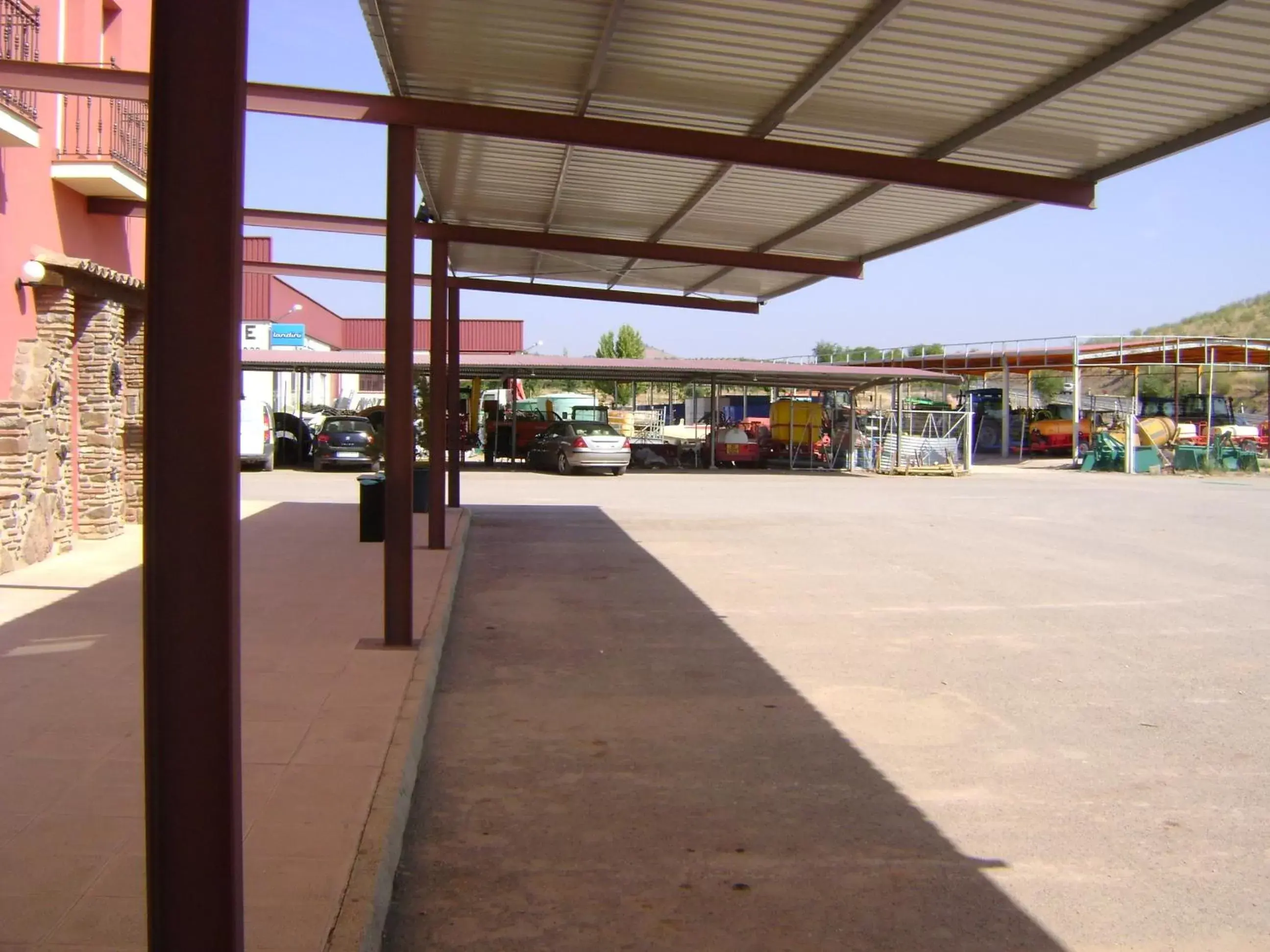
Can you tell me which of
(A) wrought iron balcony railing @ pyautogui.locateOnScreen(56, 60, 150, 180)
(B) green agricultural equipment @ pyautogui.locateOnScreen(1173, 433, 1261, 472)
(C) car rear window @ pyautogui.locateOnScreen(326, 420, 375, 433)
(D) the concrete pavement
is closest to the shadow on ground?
(D) the concrete pavement

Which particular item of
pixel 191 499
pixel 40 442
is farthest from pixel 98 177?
pixel 191 499

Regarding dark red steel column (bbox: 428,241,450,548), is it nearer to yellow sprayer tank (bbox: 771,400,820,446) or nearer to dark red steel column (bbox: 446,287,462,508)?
dark red steel column (bbox: 446,287,462,508)

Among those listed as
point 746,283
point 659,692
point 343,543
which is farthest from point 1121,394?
point 659,692

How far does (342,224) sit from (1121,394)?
2435 inches

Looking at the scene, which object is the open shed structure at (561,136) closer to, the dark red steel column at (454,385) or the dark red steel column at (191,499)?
the dark red steel column at (191,499)

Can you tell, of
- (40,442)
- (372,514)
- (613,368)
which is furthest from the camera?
(613,368)

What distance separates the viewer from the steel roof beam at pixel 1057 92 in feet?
19.9

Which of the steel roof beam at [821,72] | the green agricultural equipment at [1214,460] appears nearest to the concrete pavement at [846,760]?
the steel roof beam at [821,72]

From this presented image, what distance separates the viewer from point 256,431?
94.3ft

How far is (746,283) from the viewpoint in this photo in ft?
53.0

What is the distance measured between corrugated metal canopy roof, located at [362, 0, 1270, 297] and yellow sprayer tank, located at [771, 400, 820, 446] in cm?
2551

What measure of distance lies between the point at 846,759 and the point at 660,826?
1519mm

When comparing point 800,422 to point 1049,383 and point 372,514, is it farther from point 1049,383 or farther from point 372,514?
point 1049,383

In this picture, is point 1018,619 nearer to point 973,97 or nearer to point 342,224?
point 973,97
